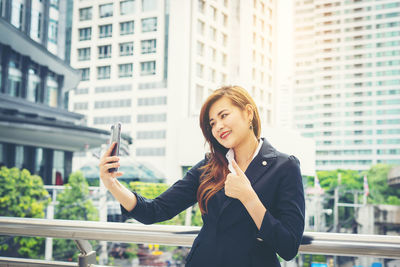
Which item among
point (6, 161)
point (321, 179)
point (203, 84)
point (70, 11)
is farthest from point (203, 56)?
point (321, 179)

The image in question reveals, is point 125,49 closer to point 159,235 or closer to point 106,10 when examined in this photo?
point 106,10

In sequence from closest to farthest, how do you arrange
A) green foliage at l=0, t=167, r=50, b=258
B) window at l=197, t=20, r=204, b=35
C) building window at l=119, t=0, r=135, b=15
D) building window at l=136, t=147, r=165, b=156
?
green foliage at l=0, t=167, r=50, b=258
building window at l=119, t=0, r=135, b=15
window at l=197, t=20, r=204, b=35
building window at l=136, t=147, r=165, b=156

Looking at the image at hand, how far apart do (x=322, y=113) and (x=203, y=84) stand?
668 centimetres

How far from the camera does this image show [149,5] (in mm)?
10227

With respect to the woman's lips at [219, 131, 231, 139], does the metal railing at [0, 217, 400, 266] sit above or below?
below

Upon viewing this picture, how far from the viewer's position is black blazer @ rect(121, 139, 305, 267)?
82cm

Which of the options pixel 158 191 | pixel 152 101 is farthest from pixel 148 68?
pixel 152 101

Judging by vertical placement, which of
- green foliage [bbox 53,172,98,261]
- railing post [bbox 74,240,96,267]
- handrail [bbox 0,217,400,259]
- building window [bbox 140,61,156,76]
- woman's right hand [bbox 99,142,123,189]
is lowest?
green foliage [bbox 53,172,98,261]

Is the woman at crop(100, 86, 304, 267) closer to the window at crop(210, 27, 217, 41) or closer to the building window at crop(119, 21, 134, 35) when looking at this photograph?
the building window at crop(119, 21, 134, 35)

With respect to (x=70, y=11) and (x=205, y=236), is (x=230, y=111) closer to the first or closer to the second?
(x=205, y=236)

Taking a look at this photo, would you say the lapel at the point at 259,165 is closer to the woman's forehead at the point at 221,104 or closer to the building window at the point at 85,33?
the woman's forehead at the point at 221,104

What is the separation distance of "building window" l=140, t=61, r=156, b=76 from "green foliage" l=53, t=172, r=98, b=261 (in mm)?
3302

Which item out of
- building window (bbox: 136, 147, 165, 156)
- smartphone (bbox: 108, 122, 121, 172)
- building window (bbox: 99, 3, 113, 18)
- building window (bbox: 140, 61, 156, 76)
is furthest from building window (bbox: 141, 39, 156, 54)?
smartphone (bbox: 108, 122, 121, 172)

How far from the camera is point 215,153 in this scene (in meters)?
1.02
